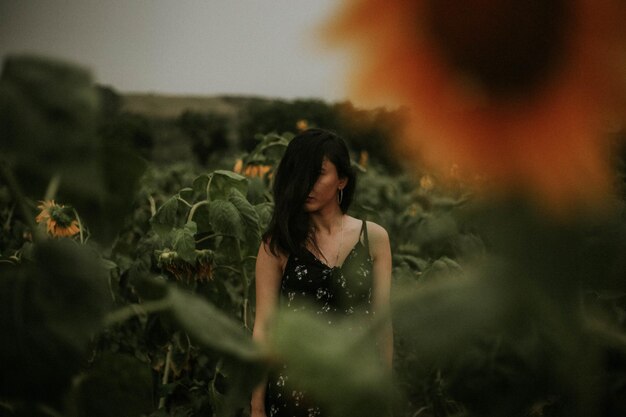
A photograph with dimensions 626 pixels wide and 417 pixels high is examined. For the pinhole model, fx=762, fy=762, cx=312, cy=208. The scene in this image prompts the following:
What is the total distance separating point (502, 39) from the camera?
15cm

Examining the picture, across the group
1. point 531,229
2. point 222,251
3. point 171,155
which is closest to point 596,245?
point 531,229

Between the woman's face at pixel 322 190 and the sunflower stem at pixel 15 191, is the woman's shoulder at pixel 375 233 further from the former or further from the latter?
the sunflower stem at pixel 15 191

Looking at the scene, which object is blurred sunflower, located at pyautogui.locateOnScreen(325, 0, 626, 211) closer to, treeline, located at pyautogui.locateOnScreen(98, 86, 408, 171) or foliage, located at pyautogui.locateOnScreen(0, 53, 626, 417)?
foliage, located at pyautogui.locateOnScreen(0, 53, 626, 417)

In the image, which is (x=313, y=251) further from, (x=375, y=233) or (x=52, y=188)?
(x=52, y=188)

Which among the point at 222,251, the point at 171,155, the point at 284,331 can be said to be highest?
the point at 284,331

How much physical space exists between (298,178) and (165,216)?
537mm

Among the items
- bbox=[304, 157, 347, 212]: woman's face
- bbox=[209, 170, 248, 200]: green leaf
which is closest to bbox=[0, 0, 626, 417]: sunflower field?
bbox=[304, 157, 347, 212]: woman's face

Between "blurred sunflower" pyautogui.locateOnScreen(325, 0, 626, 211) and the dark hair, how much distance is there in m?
0.80

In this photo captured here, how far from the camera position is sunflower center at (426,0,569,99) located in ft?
0.49

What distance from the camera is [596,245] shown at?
0.21 meters

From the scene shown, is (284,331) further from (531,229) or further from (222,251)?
(222,251)

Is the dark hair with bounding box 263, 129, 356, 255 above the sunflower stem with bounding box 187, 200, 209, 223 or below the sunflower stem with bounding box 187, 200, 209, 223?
above

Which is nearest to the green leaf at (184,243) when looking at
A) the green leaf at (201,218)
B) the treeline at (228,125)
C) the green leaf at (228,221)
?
the green leaf at (228,221)

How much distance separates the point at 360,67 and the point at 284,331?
59 millimetres
